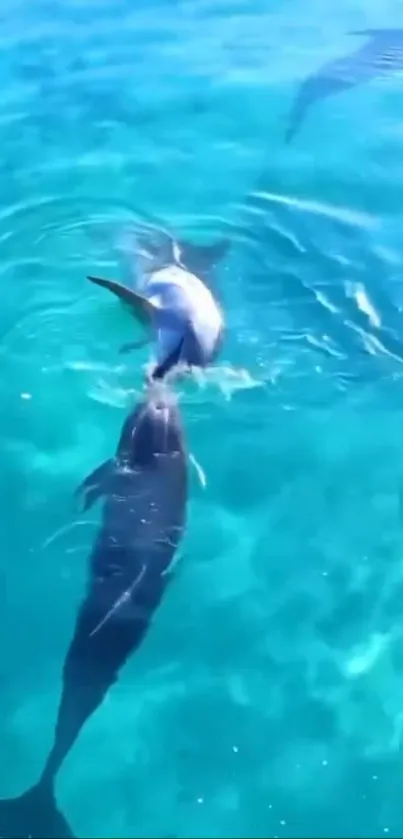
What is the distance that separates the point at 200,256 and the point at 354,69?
5.21 m

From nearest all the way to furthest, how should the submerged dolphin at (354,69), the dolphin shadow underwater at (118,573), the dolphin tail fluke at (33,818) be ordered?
1. the dolphin tail fluke at (33,818)
2. the dolphin shadow underwater at (118,573)
3. the submerged dolphin at (354,69)

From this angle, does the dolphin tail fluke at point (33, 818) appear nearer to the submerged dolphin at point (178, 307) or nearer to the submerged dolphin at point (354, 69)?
the submerged dolphin at point (178, 307)

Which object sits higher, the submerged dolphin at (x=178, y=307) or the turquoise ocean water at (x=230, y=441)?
the submerged dolphin at (x=178, y=307)

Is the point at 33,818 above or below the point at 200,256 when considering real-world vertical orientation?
below

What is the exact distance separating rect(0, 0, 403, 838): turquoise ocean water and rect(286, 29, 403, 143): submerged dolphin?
0.17m

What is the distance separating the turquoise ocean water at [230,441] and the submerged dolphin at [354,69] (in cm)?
17

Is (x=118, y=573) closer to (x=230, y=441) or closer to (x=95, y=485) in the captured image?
(x=95, y=485)

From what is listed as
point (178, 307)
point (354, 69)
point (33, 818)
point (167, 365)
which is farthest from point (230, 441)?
point (354, 69)

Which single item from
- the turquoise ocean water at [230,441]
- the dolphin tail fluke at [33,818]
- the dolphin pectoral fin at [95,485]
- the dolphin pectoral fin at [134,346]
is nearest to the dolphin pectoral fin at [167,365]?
the turquoise ocean water at [230,441]

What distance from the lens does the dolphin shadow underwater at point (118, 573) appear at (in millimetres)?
6219

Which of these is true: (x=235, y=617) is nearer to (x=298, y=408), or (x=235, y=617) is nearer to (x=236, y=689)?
(x=236, y=689)

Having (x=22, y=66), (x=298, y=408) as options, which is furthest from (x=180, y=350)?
(x=22, y=66)

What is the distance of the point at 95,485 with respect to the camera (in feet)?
24.7

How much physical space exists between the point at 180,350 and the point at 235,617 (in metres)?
2.11
